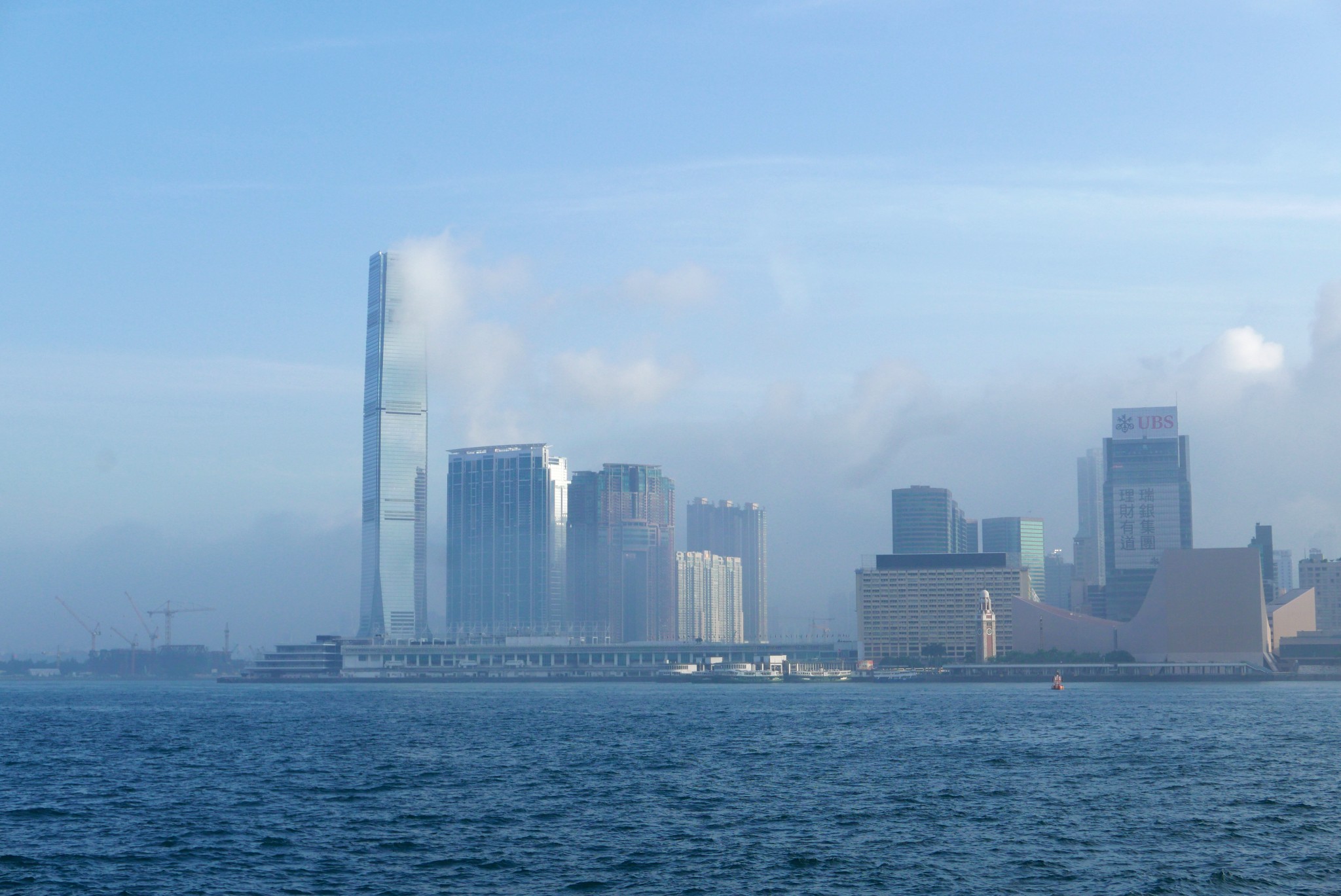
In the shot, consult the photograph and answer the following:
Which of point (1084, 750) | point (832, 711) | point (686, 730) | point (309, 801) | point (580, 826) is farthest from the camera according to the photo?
point (832, 711)

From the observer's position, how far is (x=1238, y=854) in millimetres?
35656

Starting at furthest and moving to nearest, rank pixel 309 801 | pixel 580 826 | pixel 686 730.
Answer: pixel 686 730, pixel 309 801, pixel 580 826

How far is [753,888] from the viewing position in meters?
31.6

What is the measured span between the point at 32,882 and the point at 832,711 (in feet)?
276

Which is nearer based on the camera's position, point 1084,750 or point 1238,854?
point 1238,854

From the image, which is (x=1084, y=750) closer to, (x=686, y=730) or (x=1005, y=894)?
(x=686, y=730)

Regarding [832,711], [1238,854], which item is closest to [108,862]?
[1238,854]

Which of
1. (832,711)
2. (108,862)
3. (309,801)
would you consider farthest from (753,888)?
(832,711)

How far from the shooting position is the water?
33188 millimetres

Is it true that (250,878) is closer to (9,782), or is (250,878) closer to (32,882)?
(32,882)

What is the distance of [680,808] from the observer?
4466 centimetres

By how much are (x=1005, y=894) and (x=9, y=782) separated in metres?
39.6

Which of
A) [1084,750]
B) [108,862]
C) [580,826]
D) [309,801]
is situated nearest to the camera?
[108,862]

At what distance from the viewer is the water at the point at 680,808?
33.2m
